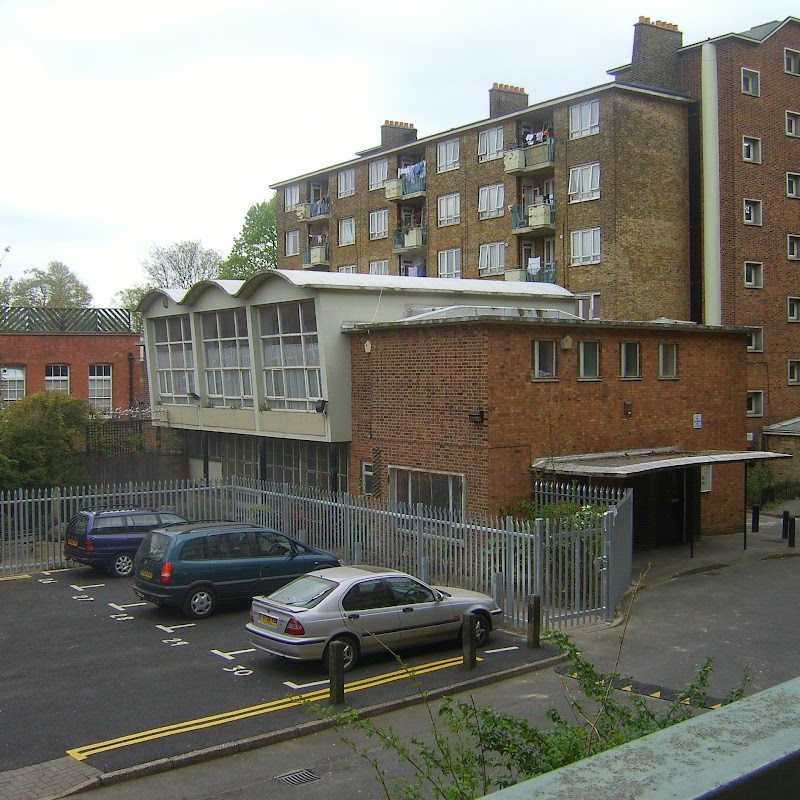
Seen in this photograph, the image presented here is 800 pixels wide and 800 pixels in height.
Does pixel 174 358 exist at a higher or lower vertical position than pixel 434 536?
higher

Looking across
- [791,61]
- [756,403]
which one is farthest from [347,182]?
[756,403]

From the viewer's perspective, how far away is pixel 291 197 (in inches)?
2250

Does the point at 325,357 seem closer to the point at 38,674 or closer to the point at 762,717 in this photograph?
the point at 38,674

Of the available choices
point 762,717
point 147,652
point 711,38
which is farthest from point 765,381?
point 762,717

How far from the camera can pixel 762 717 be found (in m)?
1.96

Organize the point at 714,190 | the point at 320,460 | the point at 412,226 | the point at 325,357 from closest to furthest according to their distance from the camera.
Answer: the point at 325,357 < the point at 320,460 < the point at 714,190 < the point at 412,226

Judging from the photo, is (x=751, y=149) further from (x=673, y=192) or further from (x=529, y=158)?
(x=529, y=158)

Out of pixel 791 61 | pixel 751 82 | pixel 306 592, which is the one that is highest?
pixel 791 61

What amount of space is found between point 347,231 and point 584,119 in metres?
18.2

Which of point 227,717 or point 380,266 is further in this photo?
point 380,266

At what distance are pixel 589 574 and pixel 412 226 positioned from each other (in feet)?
109

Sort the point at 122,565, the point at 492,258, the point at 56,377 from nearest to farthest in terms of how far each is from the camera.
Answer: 1. the point at 122,565
2. the point at 492,258
3. the point at 56,377

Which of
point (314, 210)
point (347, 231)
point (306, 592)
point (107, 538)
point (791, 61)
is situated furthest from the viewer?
point (314, 210)

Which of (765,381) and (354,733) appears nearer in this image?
(354,733)
